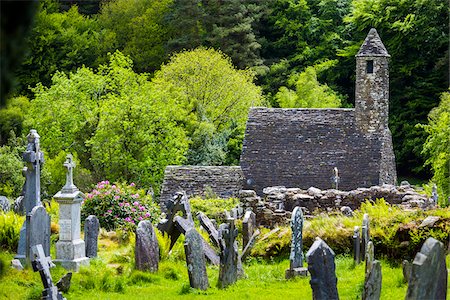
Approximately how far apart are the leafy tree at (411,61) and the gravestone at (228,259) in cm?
3555

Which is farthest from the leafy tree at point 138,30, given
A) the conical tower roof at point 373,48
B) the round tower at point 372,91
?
the round tower at point 372,91

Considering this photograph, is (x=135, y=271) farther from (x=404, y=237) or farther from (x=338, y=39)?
(x=338, y=39)

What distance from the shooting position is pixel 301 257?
49.8ft

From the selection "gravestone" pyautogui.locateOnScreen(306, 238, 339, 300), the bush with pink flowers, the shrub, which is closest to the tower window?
the bush with pink flowers

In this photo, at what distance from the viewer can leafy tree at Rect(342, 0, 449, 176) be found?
49.9 metres

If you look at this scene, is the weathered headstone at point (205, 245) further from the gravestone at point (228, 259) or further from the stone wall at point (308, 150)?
the stone wall at point (308, 150)

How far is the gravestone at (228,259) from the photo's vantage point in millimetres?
14125

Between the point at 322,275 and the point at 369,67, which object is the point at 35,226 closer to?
the point at 322,275

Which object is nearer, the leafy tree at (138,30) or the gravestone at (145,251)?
the gravestone at (145,251)

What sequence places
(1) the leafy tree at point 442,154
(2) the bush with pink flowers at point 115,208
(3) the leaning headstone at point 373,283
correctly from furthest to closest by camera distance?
(1) the leafy tree at point 442,154 → (2) the bush with pink flowers at point 115,208 → (3) the leaning headstone at point 373,283

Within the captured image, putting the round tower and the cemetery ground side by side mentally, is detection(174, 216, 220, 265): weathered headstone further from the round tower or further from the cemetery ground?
the round tower

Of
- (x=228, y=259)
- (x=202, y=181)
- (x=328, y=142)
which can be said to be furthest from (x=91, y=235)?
(x=328, y=142)

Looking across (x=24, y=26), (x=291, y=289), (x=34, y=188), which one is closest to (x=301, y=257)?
(x=291, y=289)

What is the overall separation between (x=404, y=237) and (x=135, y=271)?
4690 millimetres
